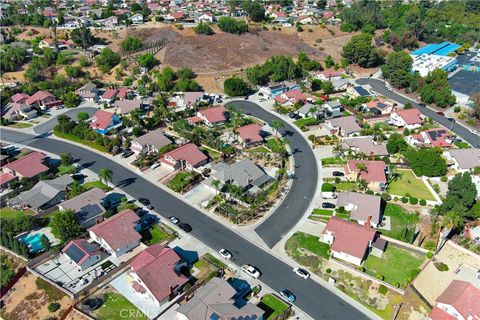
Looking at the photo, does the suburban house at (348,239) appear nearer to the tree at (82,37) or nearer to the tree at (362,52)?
the tree at (362,52)

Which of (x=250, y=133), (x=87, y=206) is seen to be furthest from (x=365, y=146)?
(x=87, y=206)

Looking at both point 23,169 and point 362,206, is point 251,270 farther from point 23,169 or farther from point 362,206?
point 23,169

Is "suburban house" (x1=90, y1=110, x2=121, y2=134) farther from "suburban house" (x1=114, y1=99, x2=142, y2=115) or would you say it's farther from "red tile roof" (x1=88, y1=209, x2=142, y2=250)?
"red tile roof" (x1=88, y1=209, x2=142, y2=250)

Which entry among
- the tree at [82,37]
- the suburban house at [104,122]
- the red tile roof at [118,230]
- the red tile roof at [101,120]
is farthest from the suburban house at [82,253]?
the tree at [82,37]

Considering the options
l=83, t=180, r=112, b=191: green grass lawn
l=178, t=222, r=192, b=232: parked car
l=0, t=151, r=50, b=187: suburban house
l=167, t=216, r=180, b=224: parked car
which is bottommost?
l=83, t=180, r=112, b=191: green grass lawn

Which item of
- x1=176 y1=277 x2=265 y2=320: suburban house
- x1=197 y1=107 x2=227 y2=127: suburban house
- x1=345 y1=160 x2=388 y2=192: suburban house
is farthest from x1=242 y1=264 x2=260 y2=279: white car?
x1=197 y1=107 x2=227 y2=127: suburban house
